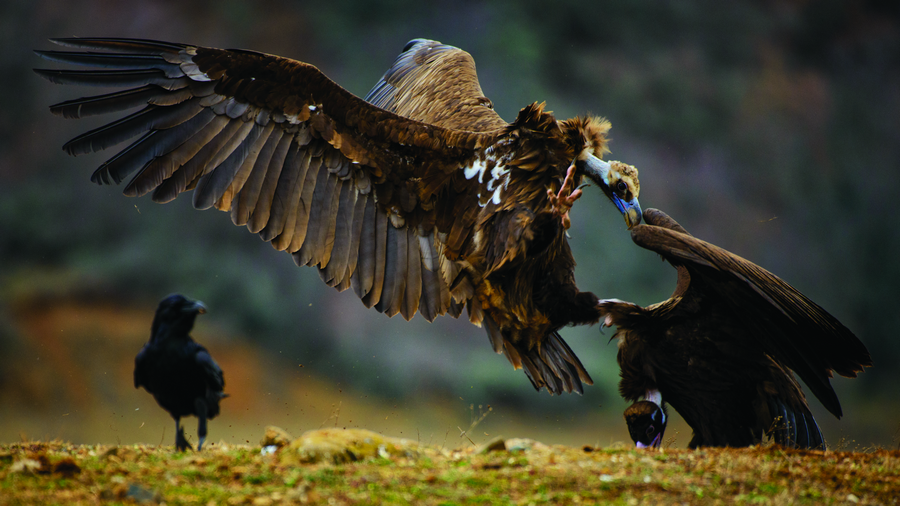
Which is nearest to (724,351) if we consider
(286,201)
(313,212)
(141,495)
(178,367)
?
(313,212)

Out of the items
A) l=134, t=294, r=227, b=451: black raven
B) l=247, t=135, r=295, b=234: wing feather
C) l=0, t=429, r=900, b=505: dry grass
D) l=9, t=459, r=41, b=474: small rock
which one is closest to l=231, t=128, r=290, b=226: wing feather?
l=247, t=135, r=295, b=234: wing feather

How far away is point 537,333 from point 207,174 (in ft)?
8.85

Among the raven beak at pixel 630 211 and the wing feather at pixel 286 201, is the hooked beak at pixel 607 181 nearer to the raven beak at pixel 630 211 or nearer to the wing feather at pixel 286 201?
the raven beak at pixel 630 211

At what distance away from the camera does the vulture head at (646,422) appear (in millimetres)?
4641

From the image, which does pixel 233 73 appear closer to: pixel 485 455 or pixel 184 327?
pixel 184 327

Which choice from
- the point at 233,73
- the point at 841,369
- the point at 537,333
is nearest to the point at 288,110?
the point at 233,73

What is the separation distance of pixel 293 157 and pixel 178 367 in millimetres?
1750

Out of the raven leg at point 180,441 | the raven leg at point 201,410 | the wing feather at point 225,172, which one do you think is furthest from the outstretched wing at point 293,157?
the raven leg at point 180,441

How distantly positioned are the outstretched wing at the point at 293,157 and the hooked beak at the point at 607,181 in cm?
74

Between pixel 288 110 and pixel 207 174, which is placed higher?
pixel 288 110

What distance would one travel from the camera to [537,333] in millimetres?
4797

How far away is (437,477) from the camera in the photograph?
277 centimetres

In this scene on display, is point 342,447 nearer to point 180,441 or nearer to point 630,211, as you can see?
point 180,441

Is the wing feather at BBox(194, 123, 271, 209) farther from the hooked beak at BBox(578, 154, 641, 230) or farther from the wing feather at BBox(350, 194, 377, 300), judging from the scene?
the hooked beak at BBox(578, 154, 641, 230)
